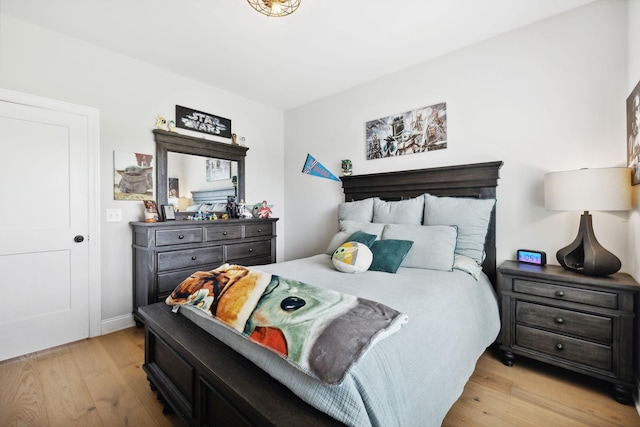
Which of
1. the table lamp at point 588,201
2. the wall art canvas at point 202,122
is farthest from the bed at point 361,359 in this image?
the wall art canvas at point 202,122

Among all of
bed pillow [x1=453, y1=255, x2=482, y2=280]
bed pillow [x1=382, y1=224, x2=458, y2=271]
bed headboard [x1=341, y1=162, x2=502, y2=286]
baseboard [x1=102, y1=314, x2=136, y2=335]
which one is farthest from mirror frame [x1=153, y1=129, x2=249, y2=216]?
bed pillow [x1=453, y1=255, x2=482, y2=280]

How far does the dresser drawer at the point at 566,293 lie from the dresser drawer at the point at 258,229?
2.51 metres

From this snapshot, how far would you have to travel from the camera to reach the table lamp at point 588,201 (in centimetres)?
167

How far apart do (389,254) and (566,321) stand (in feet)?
3.85

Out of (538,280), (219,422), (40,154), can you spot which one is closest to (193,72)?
(40,154)

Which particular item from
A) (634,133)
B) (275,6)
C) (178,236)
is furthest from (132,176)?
(634,133)

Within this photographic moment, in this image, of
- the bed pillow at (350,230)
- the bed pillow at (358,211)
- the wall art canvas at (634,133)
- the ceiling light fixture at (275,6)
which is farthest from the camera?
the bed pillow at (358,211)

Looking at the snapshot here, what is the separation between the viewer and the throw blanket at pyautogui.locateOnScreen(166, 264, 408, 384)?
90 cm

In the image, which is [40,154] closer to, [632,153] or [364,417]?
[364,417]

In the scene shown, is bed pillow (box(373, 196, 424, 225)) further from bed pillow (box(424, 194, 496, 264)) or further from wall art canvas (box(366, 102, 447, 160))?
wall art canvas (box(366, 102, 447, 160))

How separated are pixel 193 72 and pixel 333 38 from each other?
1605 mm

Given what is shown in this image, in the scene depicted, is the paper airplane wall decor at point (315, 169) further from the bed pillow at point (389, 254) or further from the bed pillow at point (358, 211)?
the bed pillow at point (389, 254)

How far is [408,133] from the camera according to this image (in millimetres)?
2885

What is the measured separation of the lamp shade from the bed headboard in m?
0.55
